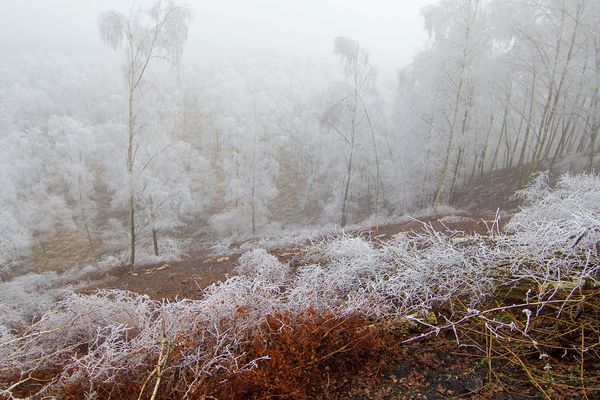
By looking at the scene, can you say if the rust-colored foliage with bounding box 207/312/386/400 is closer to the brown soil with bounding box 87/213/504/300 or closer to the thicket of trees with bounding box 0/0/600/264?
the brown soil with bounding box 87/213/504/300

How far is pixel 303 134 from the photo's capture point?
34.1 metres

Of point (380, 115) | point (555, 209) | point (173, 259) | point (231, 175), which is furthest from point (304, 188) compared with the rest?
point (555, 209)

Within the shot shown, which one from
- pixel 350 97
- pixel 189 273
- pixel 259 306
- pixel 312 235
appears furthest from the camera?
pixel 350 97

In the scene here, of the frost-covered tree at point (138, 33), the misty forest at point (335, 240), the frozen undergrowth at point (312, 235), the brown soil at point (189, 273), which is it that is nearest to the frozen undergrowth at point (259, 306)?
the misty forest at point (335, 240)

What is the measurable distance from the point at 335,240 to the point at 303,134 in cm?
2840

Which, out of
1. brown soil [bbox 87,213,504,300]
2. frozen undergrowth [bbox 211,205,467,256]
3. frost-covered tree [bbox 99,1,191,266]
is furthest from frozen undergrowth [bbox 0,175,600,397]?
frost-covered tree [bbox 99,1,191,266]

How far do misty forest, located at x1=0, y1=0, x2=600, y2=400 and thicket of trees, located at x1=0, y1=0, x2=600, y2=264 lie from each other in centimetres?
17

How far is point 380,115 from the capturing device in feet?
72.5

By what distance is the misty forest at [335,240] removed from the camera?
2.50 meters

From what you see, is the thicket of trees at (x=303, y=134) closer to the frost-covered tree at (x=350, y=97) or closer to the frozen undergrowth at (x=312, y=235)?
the frost-covered tree at (x=350, y=97)

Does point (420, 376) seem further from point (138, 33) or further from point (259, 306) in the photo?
point (138, 33)

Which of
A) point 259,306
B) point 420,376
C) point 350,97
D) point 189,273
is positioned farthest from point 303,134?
point 420,376

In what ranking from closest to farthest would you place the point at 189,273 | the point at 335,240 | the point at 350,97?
1. the point at 335,240
2. the point at 189,273
3. the point at 350,97

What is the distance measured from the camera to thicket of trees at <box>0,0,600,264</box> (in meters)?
12.1
